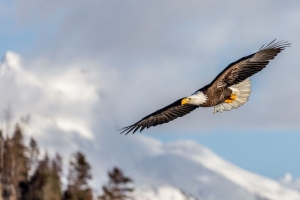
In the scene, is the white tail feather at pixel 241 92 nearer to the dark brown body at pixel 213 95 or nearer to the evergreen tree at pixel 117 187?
the dark brown body at pixel 213 95

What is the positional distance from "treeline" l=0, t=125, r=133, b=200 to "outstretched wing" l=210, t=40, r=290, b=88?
2245cm

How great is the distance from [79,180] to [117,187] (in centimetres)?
179

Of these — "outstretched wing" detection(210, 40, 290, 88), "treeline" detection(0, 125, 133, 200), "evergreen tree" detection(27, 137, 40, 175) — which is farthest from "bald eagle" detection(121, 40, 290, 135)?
"evergreen tree" detection(27, 137, 40, 175)

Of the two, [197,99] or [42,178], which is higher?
[42,178]

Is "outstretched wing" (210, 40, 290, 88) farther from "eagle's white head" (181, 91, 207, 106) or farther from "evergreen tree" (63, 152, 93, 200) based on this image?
"evergreen tree" (63, 152, 93, 200)

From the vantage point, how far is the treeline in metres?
39.7

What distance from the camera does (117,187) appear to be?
3972 centimetres

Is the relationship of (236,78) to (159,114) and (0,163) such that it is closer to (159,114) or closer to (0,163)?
(159,114)

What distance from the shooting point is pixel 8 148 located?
49.6 metres

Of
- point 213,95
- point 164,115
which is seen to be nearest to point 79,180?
point 164,115

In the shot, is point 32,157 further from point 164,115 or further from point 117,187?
point 164,115

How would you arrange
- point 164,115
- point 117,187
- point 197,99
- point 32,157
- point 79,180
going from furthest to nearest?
1. point 32,157
2. point 79,180
3. point 117,187
4. point 164,115
5. point 197,99

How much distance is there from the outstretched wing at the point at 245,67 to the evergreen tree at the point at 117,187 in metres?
22.6

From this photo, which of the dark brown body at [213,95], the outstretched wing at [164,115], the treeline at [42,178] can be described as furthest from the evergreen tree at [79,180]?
the dark brown body at [213,95]
